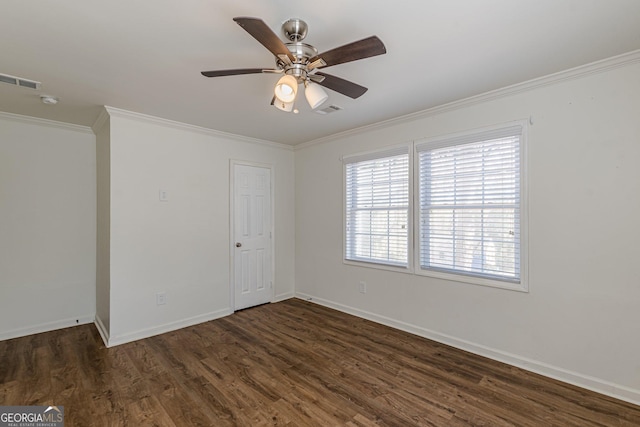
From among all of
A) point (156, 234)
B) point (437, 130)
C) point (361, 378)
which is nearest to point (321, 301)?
point (361, 378)

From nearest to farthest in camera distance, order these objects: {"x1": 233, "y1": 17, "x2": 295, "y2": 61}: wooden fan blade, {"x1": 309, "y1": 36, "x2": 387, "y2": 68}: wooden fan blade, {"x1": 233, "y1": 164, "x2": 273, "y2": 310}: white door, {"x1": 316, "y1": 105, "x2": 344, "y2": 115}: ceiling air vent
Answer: {"x1": 233, "y1": 17, "x2": 295, "y2": 61}: wooden fan blade < {"x1": 309, "y1": 36, "x2": 387, "y2": 68}: wooden fan blade < {"x1": 316, "y1": 105, "x2": 344, "y2": 115}: ceiling air vent < {"x1": 233, "y1": 164, "x2": 273, "y2": 310}: white door

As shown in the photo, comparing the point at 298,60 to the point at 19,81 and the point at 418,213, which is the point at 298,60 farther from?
the point at 19,81

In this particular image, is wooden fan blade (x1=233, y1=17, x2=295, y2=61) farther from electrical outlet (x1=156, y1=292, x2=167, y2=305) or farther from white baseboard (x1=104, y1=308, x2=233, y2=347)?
white baseboard (x1=104, y1=308, x2=233, y2=347)

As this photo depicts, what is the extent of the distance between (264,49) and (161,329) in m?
3.23

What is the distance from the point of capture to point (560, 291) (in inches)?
97.3

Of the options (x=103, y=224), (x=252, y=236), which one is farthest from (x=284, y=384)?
(x=103, y=224)

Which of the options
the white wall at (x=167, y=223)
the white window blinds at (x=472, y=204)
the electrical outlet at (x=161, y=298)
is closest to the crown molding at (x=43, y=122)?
the white wall at (x=167, y=223)

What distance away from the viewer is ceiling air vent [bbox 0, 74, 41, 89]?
2400 millimetres

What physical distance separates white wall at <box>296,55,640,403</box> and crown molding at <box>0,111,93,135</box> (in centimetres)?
418

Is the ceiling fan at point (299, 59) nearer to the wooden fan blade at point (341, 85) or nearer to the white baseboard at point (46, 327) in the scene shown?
the wooden fan blade at point (341, 85)

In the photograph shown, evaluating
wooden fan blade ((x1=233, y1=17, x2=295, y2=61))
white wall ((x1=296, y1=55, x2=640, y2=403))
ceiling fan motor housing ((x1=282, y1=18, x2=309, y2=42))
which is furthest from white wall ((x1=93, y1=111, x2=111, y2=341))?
white wall ((x1=296, y1=55, x2=640, y2=403))

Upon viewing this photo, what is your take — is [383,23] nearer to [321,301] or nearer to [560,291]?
[560,291]

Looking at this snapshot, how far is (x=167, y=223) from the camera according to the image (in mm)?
3566

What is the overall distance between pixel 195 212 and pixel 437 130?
10.0 ft
